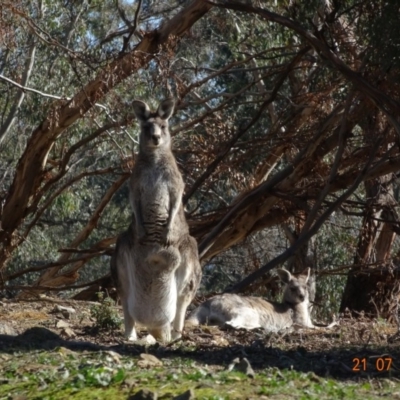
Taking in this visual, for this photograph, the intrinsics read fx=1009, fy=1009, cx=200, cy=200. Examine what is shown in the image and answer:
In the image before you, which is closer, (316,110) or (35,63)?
(316,110)

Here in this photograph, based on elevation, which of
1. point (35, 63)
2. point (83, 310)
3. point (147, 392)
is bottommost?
point (147, 392)

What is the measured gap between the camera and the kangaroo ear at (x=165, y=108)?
8.37m

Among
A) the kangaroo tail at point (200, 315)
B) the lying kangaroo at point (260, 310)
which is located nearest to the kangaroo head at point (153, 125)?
the lying kangaroo at point (260, 310)

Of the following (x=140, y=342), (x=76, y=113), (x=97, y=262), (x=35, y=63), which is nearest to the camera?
(x=140, y=342)

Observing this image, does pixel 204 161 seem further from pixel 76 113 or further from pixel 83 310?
pixel 83 310

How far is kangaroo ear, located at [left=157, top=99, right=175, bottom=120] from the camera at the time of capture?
837 centimetres

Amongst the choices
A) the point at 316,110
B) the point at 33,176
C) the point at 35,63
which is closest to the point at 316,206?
the point at 316,110

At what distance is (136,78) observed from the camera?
39.2 ft

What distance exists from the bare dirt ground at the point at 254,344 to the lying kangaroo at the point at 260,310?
1.13 meters

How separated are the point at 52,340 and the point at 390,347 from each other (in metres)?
2.31

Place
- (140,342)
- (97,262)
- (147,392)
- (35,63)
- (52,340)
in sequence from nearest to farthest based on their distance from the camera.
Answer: (147,392) → (52,340) → (140,342) → (35,63) → (97,262)

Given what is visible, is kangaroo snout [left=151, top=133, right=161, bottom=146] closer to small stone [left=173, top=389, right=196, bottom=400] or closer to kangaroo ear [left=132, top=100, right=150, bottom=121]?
kangaroo ear [left=132, top=100, right=150, bottom=121]
